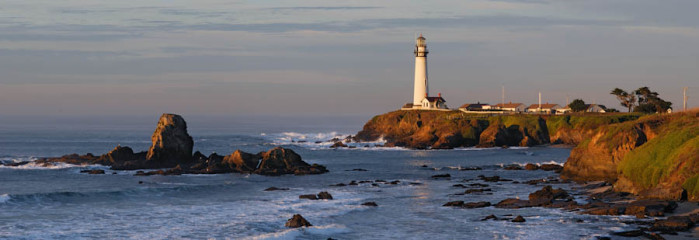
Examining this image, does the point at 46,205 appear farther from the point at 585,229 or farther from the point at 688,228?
the point at 688,228

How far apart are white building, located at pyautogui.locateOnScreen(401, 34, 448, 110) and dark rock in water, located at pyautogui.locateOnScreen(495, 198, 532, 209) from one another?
98.8 m

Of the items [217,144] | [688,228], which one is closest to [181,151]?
[688,228]

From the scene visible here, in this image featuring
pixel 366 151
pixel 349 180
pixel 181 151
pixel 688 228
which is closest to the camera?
pixel 688 228

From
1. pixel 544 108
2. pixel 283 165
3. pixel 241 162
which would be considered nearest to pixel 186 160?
pixel 241 162

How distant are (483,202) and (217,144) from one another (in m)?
87.1

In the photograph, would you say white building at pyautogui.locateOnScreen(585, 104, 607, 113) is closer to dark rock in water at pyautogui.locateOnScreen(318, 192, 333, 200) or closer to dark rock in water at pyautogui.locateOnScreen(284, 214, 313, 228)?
dark rock in water at pyautogui.locateOnScreen(318, 192, 333, 200)

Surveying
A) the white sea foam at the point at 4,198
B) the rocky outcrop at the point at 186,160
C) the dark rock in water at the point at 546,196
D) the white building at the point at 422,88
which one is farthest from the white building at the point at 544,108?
the white sea foam at the point at 4,198

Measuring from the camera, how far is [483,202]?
142ft

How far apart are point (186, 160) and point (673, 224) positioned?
47.5 m

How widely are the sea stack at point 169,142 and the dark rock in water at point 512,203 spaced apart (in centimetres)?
3514

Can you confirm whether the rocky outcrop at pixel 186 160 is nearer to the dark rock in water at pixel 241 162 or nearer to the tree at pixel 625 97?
the dark rock in water at pixel 241 162

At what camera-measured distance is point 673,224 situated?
32969mm

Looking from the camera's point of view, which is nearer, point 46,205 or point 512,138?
point 46,205

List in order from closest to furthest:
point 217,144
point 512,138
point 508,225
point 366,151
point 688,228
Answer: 1. point 688,228
2. point 508,225
3. point 366,151
4. point 512,138
5. point 217,144
